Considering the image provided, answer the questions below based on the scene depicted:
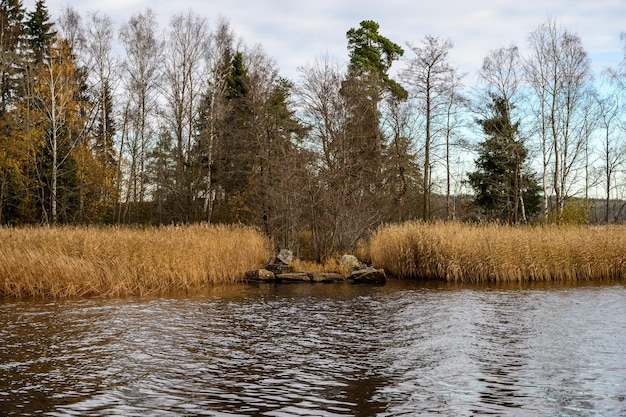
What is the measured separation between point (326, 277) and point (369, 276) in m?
1.33

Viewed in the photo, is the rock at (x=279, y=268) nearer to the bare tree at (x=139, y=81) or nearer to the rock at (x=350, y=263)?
the rock at (x=350, y=263)

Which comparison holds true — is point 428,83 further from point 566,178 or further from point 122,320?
point 122,320

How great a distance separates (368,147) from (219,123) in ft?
28.8

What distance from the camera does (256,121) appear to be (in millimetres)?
28312

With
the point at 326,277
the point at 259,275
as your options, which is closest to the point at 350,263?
the point at 326,277

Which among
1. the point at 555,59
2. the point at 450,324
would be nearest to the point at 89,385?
the point at 450,324

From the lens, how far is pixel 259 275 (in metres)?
18.0

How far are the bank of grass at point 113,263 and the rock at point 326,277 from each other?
86.7 inches

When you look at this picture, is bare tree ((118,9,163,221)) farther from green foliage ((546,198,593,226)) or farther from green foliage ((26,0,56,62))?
green foliage ((546,198,593,226))

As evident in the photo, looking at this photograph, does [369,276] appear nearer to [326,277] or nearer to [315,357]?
[326,277]

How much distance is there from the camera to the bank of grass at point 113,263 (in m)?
14.1

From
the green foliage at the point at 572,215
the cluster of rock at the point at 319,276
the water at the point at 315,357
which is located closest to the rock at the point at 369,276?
the cluster of rock at the point at 319,276

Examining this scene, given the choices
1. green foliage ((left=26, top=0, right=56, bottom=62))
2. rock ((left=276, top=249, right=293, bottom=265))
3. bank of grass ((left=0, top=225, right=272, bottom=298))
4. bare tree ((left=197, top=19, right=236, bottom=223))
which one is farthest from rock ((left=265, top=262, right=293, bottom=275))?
green foliage ((left=26, top=0, right=56, bottom=62))

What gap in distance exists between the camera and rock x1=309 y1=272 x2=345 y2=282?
59.0ft
